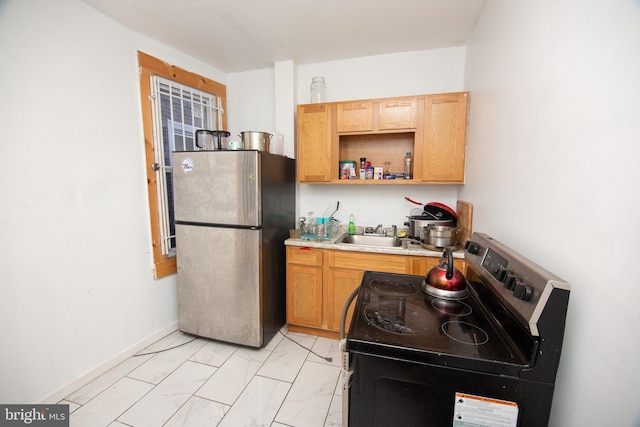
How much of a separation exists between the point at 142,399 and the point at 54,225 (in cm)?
126

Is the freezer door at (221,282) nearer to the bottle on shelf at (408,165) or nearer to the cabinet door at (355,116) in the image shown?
the cabinet door at (355,116)

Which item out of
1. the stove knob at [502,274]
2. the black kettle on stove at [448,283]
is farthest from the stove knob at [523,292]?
the black kettle on stove at [448,283]

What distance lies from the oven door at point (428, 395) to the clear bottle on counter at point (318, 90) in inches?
97.4

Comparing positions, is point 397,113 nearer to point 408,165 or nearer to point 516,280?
point 408,165

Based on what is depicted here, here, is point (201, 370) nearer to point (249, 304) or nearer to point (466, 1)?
point (249, 304)

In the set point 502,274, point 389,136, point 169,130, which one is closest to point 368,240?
point 389,136

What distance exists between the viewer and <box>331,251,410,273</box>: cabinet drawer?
2.10m

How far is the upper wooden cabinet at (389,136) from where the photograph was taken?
2.16m

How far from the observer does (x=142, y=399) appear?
168cm

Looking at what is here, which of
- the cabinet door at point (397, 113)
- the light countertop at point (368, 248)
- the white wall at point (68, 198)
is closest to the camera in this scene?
the white wall at point (68, 198)

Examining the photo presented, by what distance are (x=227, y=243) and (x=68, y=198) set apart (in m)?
1.06

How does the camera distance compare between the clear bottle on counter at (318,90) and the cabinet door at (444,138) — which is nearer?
the cabinet door at (444,138)

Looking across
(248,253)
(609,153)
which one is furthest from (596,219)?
(248,253)

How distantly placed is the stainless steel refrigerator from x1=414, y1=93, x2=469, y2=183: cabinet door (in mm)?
1328
